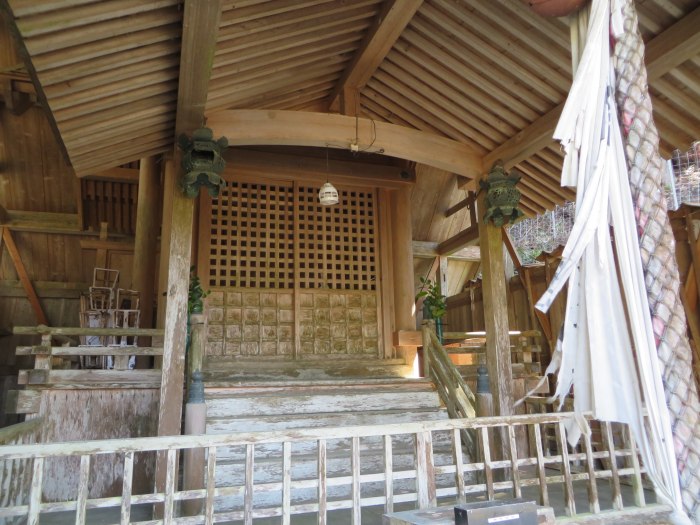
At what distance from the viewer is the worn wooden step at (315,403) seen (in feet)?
16.1

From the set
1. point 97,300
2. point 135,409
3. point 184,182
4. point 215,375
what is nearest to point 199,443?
point 184,182

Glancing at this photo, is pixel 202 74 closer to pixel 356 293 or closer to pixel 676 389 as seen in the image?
pixel 676 389

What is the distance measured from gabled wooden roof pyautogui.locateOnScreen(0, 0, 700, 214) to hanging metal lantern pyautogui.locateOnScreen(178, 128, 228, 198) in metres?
0.36

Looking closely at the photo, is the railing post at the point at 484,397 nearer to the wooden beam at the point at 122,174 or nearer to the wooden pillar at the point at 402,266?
the wooden pillar at the point at 402,266

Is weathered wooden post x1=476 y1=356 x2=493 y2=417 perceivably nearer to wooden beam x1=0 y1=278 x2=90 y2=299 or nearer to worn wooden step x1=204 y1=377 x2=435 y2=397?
worn wooden step x1=204 y1=377 x2=435 y2=397

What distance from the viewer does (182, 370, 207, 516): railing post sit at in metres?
3.80

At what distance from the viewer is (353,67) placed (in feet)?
18.1

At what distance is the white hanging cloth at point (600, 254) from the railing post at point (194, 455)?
2.77 metres

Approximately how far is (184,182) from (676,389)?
146 inches

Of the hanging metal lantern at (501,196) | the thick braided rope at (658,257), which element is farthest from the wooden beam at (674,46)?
the hanging metal lantern at (501,196)

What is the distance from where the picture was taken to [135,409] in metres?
4.86

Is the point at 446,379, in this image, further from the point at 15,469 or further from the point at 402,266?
the point at 15,469

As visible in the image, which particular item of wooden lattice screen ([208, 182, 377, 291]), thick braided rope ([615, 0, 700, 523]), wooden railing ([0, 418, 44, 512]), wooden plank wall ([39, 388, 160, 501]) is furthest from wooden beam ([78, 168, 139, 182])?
thick braided rope ([615, 0, 700, 523])

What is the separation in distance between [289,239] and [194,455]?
12.7 ft
